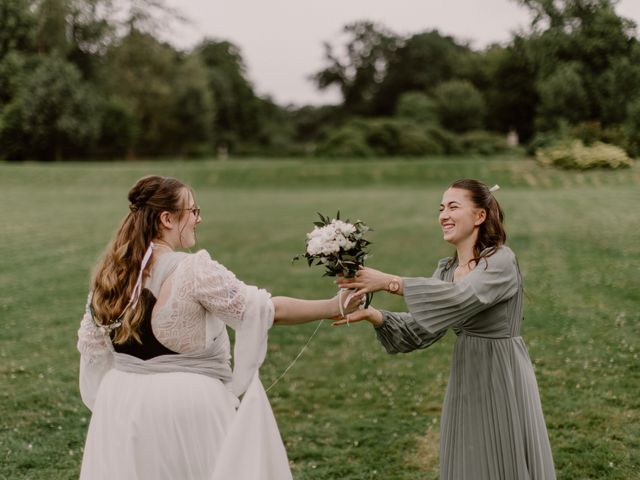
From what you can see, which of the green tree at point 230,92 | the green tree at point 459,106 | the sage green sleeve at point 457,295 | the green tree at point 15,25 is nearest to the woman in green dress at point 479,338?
the sage green sleeve at point 457,295

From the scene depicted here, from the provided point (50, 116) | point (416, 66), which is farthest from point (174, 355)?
point (416, 66)

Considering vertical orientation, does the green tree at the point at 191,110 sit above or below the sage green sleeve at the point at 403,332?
above

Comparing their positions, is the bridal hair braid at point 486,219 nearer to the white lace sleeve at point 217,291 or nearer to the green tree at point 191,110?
the white lace sleeve at point 217,291

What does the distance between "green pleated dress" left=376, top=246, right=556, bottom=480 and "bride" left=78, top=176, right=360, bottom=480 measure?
27.7 inches

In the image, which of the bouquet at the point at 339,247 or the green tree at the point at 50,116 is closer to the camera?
the bouquet at the point at 339,247

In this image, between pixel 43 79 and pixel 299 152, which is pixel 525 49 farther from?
pixel 299 152

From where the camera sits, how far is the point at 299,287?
13.3 m

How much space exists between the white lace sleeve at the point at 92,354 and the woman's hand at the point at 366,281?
4.27ft

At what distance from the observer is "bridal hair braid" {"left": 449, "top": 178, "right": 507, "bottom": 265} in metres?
3.70

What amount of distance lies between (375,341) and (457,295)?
678 centimetres

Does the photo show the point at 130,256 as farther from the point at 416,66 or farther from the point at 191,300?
the point at 416,66

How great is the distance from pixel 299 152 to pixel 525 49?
161 ft

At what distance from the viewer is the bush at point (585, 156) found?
11641 millimetres

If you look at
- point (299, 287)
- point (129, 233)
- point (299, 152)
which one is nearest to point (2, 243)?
point (299, 287)
